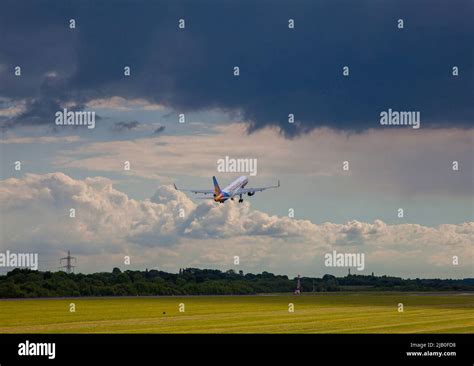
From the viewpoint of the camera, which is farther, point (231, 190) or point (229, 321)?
point (231, 190)

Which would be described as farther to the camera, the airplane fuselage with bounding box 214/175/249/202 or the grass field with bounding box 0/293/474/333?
the airplane fuselage with bounding box 214/175/249/202

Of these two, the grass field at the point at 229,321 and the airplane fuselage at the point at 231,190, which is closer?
the grass field at the point at 229,321

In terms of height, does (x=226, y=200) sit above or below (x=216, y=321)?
above

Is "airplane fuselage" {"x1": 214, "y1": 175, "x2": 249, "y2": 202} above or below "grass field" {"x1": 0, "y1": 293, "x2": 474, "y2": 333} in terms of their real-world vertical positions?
above

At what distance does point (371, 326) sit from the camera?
90.0 meters

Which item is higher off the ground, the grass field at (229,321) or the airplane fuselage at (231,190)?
the airplane fuselage at (231,190)
